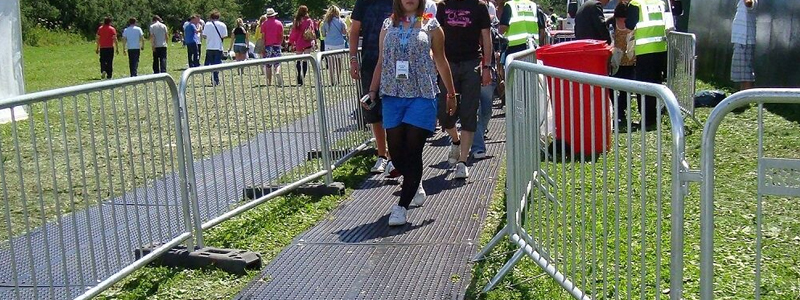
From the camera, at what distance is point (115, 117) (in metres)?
5.49

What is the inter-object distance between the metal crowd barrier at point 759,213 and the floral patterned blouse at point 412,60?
82.3 inches

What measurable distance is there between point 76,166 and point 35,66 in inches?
1221

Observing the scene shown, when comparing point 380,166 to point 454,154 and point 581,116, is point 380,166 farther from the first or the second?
point 581,116

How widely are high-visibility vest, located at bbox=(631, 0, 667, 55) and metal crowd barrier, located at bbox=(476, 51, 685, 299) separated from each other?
5.58 metres

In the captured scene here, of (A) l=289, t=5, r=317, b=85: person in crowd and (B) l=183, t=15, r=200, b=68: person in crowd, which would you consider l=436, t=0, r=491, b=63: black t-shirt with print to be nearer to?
(A) l=289, t=5, r=317, b=85: person in crowd

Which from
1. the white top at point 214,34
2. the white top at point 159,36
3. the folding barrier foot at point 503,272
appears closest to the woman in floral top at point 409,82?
the folding barrier foot at point 503,272

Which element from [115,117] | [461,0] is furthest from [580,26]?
[115,117]

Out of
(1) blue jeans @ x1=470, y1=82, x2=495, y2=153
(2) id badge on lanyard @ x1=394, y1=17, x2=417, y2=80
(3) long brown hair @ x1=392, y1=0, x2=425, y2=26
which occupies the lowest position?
(1) blue jeans @ x1=470, y1=82, x2=495, y2=153

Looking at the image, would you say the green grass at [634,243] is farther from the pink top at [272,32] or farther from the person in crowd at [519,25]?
the pink top at [272,32]

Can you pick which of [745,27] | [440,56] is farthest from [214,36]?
[440,56]

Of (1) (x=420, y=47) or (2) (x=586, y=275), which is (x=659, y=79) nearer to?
(1) (x=420, y=47)

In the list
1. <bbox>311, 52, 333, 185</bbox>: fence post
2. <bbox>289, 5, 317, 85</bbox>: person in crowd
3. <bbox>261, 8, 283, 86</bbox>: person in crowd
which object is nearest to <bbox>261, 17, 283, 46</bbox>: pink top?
<bbox>261, 8, 283, 86</bbox>: person in crowd

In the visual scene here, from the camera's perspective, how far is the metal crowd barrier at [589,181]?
11.7ft

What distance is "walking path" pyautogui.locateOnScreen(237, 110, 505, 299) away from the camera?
537cm
